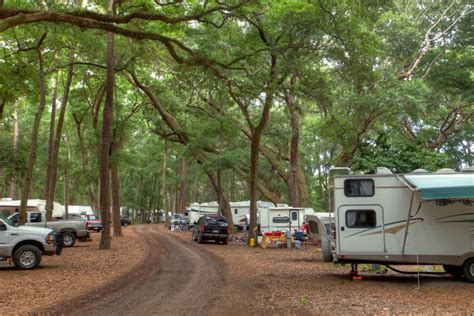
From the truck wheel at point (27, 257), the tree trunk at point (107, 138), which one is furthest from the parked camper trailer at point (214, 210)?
the truck wheel at point (27, 257)

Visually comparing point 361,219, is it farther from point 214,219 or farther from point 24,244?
point 214,219

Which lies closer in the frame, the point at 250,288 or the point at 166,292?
the point at 166,292

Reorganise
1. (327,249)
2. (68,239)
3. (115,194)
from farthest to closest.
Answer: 1. (115,194)
2. (68,239)
3. (327,249)

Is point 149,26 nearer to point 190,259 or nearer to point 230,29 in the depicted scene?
point 230,29

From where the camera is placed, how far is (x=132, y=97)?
34594 millimetres

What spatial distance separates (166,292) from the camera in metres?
10.3

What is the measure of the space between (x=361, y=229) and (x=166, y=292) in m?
5.09

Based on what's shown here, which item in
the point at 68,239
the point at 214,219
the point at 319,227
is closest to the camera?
the point at 319,227

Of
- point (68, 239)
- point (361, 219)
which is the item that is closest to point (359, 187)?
point (361, 219)

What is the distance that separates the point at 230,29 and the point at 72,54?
1032cm

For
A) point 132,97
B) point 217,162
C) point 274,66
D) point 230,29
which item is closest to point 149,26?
point 230,29

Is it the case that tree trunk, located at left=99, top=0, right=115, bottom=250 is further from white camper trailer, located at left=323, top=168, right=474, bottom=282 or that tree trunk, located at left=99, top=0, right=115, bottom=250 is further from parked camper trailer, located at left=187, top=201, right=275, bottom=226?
parked camper trailer, located at left=187, top=201, right=275, bottom=226

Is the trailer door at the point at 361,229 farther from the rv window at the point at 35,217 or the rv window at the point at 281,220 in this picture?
the rv window at the point at 35,217

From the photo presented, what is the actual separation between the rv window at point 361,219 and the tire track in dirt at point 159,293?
352cm
